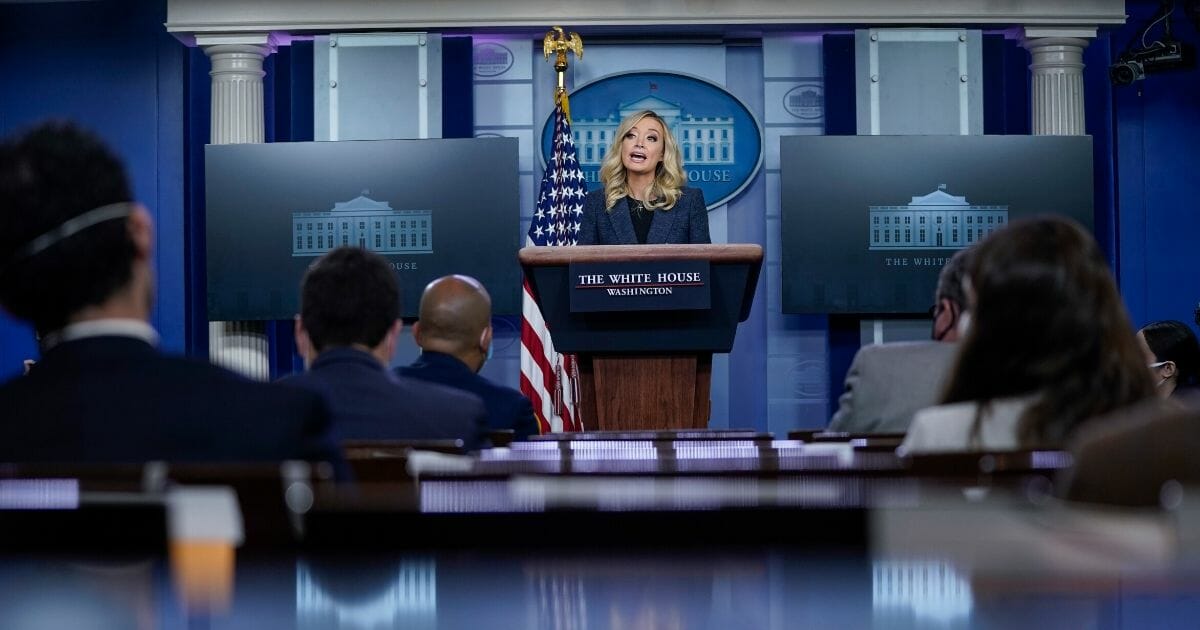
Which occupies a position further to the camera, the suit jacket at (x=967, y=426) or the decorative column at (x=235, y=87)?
the decorative column at (x=235, y=87)

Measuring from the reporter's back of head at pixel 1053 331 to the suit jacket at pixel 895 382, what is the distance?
997 mm

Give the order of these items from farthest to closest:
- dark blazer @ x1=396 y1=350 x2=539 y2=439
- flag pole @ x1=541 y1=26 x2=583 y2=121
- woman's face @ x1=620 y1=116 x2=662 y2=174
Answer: flag pole @ x1=541 y1=26 x2=583 y2=121 < woman's face @ x1=620 y1=116 x2=662 y2=174 < dark blazer @ x1=396 y1=350 x2=539 y2=439

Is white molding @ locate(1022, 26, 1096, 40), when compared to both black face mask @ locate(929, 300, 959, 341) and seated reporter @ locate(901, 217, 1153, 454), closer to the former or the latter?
black face mask @ locate(929, 300, 959, 341)

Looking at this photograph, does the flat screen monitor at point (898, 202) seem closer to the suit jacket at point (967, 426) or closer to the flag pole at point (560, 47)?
the flag pole at point (560, 47)

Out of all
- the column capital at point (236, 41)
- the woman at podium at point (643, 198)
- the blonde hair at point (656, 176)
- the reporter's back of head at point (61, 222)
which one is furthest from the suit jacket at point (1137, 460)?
the column capital at point (236, 41)

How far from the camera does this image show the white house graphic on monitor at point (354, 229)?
6.94 meters

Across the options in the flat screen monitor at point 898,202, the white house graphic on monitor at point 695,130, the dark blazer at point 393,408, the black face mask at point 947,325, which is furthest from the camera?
the white house graphic on monitor at point 695,130

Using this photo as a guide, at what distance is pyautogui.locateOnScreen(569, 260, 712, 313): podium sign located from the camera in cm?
391

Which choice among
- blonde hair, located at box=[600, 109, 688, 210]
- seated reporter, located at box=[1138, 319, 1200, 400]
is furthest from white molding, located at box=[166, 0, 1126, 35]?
seated reporter, located at box=[1138, 319, 1200, 400]

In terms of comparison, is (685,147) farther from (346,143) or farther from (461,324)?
(461,324)

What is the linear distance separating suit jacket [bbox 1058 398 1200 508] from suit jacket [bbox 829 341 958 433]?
6.33 feet

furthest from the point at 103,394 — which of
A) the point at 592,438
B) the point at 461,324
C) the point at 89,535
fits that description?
the point at 461,324

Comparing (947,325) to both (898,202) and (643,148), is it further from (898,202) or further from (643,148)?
(898,202)

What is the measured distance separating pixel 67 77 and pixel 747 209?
4.05m
